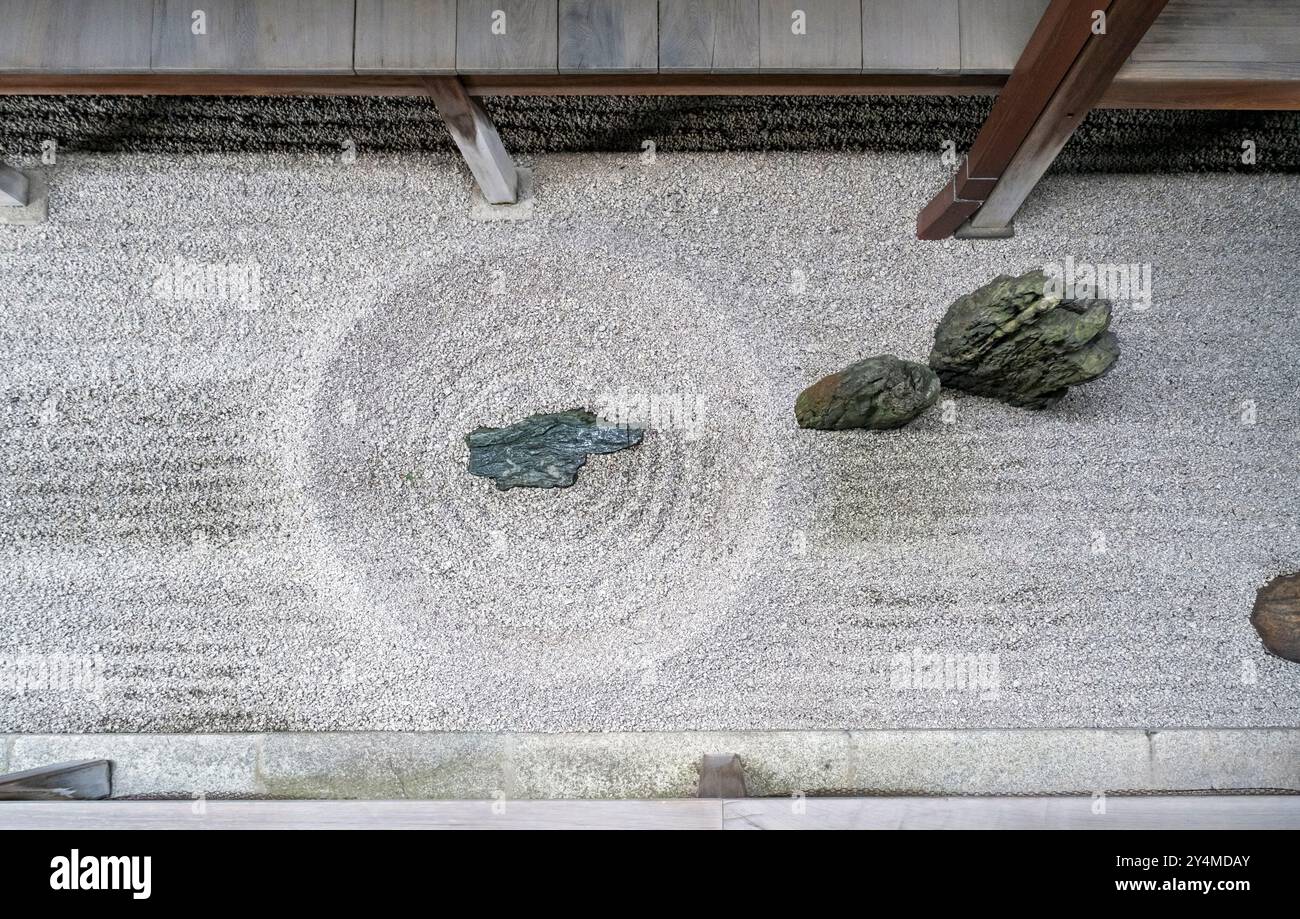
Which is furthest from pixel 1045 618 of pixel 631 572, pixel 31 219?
pixel 31 219

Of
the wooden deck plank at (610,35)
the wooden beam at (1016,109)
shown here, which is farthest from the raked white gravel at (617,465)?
the wooden deck plank at (610,35)

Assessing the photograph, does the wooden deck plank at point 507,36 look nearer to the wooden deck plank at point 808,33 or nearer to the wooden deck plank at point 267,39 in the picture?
the wooden deck plank at point 267,39

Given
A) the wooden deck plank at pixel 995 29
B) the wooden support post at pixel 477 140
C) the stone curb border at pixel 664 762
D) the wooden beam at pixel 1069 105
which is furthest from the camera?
the stone curb border at pixel 664 762

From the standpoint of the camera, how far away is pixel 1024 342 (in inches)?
84.9

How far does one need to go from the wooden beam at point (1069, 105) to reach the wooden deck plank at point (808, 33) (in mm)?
481

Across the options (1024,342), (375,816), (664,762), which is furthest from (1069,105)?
(375,816)

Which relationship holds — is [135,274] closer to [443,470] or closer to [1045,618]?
[443,470]

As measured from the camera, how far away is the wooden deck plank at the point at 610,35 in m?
1.95

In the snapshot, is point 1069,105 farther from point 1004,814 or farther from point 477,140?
point 1004,814

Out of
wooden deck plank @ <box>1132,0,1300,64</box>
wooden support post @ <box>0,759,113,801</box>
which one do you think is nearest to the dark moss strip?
wooden deck plank @ <box>1132,0,1300,64</box>

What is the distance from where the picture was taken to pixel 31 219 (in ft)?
8.14

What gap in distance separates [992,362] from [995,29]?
0.84m
